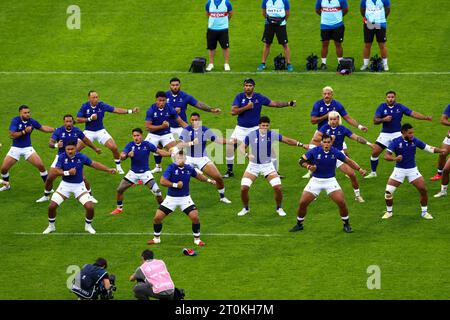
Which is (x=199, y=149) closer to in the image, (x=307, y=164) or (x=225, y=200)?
(x=225, y=200)

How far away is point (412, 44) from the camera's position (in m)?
46.5

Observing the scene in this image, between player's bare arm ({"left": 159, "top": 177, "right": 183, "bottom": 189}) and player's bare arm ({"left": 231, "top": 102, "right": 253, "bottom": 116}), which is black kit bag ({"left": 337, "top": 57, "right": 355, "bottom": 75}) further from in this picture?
player's bare arm ({"left": 159, "top": 177, "right": 183, "bottom": 189})

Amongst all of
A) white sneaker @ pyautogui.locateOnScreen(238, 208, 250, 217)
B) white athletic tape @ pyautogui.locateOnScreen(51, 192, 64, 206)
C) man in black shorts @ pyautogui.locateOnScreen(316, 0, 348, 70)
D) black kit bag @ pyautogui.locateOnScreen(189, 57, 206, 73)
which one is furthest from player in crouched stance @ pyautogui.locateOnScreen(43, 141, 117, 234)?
man in black shorts @ pyautogui.locateOnScreen(316, 0, 348, 70)

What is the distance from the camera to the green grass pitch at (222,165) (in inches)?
1196

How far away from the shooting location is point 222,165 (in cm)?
3884

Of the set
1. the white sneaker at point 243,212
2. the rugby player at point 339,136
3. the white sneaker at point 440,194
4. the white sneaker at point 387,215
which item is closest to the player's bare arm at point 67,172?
the white sneaker at point 243,212

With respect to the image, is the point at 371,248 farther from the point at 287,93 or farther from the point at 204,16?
the point at 204,16

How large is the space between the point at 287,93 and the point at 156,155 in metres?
6.83

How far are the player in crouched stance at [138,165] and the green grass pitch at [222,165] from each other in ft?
2.73

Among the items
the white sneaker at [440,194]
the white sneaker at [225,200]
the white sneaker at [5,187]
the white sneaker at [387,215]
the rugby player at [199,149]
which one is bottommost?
the white sneaker at [387,215]

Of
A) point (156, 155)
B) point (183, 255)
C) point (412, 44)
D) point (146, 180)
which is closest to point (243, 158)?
point (156, 155)

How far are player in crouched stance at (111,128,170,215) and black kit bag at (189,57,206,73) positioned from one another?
10.4m

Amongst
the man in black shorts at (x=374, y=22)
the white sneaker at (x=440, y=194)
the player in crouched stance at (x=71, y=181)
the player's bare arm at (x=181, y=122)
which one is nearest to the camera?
the player in crouched stance at (x=71, y=181)

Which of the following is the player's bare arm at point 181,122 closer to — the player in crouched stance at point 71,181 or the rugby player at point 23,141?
the rugby player at point 23,141
